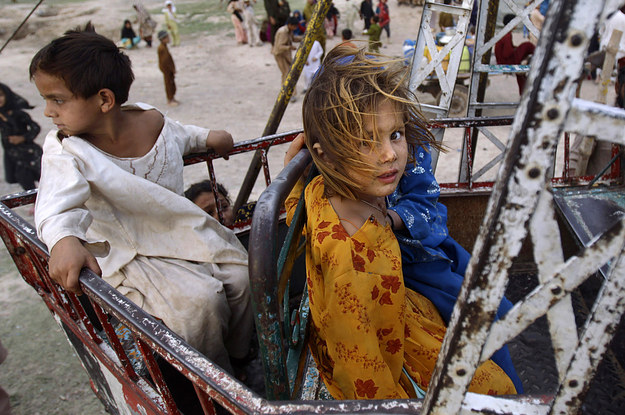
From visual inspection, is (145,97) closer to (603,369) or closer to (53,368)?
(53,368)

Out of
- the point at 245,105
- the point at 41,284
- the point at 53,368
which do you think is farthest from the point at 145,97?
the point at 41,284

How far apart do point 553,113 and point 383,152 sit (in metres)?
0.64

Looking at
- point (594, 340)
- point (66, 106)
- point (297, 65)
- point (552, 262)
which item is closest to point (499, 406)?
point (594, 340)

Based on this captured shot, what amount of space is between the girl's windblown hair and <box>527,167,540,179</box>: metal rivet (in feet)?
1.95

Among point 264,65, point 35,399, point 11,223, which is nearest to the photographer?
point 11,223

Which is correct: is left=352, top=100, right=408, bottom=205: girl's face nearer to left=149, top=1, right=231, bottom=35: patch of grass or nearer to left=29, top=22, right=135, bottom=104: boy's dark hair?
left=29, top=22, right=135, bottom=104: boy's dark hair

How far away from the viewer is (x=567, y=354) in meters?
0.77

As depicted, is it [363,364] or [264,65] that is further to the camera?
[264,65]

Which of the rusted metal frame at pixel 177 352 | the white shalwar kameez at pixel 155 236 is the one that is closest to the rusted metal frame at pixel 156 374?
the rusted metal frame at pixel 177 352

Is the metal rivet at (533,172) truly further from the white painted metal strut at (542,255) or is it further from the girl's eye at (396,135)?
the girl's eye at (396,135)

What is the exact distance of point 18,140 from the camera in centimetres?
503

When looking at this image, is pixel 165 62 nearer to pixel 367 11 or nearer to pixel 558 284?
pixel 367 11

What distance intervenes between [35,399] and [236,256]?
5.82 feet

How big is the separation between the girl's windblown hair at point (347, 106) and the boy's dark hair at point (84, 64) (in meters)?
0.94
